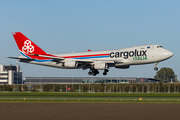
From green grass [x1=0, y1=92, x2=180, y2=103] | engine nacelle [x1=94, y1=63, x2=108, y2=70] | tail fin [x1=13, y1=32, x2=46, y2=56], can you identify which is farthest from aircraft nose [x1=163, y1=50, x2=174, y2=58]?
tail fin [x1=13, y1=32, x2=46, y2=56]

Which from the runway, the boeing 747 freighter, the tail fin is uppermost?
the tail fin

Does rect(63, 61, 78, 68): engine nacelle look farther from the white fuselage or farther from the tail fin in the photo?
the tail fin

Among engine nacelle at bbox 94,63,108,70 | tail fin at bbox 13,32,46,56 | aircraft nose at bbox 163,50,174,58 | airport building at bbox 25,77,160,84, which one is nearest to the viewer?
aircraft nose at bbox 163,50,174,58

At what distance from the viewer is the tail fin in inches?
3118

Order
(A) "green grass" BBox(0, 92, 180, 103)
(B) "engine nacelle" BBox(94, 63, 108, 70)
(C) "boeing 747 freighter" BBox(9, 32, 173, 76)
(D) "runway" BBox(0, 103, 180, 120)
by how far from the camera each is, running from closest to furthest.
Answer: (D) "runway" BBox(0, 103, 180, 120) < (A) "green grass" BBox(0, 92, 180, 103) < (C) "boeing 747 freighter" BBox(9, 32, 173, 76) < (B) "engine nacelle" BBox(94, 63, 108, 70)

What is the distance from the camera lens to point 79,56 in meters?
71.4

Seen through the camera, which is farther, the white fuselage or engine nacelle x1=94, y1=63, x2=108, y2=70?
engine nacelle x1=94, y1=63, x2=108, y2=70

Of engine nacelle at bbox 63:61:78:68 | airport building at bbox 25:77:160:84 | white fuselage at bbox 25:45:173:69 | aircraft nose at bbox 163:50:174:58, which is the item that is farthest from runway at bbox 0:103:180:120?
airport building at bbox 25:77:160:84

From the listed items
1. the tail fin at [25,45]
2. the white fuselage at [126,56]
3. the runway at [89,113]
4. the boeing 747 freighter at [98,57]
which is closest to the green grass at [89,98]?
the boeing 747 freighter at [98,57]

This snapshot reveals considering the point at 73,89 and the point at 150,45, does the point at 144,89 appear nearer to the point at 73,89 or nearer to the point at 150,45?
the point at 73,89

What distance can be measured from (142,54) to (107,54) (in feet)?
28.1

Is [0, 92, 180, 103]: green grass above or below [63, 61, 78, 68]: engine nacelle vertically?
below

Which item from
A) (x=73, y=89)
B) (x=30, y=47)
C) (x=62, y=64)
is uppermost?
(x=30, y=47)

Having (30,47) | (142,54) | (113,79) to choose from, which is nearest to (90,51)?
(142,54)
